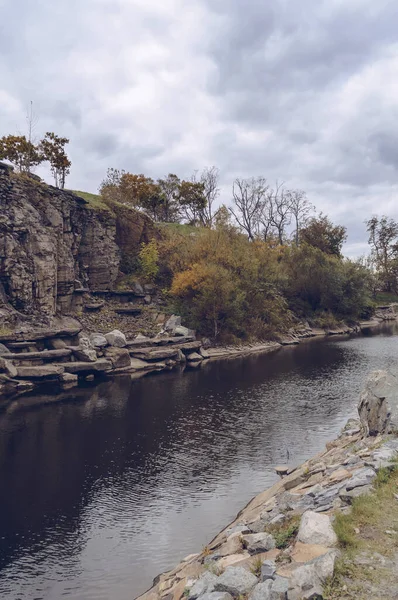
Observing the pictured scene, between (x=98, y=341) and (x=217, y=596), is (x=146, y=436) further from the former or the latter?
(x=98, y=341)

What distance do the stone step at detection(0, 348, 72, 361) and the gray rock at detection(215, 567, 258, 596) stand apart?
118 feet

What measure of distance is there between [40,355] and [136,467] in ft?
78.0

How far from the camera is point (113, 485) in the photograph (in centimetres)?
1909

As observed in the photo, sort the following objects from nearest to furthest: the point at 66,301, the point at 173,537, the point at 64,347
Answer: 1. the point at 173,537
2. the point at 64,347
3. the point at 66,301

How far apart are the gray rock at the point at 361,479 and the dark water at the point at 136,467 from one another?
5.86 m

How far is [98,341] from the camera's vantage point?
46.9 metres

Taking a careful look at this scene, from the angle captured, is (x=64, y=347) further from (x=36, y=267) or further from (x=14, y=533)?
(x=14, y=533)

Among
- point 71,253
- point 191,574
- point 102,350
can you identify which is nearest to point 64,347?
point 102,350

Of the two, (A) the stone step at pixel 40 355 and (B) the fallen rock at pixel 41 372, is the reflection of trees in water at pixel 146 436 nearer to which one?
(B) the fallen rock at pixel 41 372

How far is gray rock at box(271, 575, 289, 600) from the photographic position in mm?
6953

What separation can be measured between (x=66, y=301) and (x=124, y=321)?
24.1ft

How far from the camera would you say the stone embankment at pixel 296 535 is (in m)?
7.32

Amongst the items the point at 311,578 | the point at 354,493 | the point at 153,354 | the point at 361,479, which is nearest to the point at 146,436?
the point at 361,479

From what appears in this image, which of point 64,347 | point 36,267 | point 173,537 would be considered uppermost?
point 36,267
